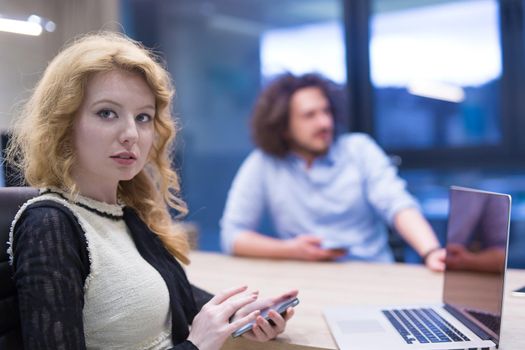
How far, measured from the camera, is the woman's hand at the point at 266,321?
1.17m

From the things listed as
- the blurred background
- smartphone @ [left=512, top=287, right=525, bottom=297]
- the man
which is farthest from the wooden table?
the blurred background

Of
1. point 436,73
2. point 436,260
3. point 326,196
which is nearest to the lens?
point 436,260

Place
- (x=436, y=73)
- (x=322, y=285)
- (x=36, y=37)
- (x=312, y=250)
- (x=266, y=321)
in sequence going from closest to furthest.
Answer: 1. (x=266, y=321)
2. (x=322, y=285)
3. (x=312, y=250)
4. (x=36, y=37)
5. (x=436, y=73)

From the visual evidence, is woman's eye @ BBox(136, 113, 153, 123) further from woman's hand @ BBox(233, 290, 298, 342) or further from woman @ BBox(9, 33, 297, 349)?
woman's hand @ BBox(233, 290, 298, 342)

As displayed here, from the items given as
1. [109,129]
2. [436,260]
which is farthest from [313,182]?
[109,129]

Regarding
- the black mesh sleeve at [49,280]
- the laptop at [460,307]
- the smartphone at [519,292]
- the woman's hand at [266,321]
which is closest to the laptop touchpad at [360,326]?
the laptop at [460,307]

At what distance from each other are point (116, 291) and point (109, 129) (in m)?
0.32

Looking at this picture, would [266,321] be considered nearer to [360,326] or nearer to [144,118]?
[360,326]

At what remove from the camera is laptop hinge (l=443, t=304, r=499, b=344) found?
110 centimetres

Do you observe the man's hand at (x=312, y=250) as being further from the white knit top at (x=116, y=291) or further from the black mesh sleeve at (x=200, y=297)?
the white knit top at (x=116, y=291)

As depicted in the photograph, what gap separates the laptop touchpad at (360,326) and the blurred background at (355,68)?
1.73 meters

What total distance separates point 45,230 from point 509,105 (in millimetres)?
2867

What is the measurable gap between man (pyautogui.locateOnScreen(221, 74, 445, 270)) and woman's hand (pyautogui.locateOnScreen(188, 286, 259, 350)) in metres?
1.05

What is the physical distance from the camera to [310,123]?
240 centimetres
